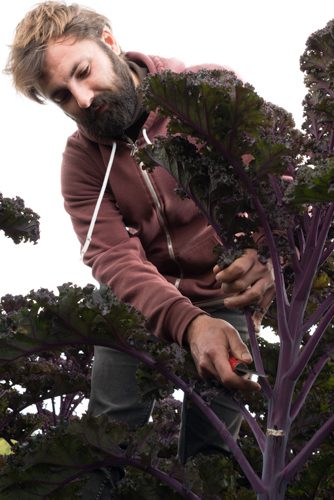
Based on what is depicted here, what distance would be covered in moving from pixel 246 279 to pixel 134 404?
95cm

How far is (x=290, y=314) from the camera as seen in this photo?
8.02 feet

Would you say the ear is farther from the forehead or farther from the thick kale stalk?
the thick kale stalk

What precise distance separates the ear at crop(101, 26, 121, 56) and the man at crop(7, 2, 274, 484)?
49 millimetres

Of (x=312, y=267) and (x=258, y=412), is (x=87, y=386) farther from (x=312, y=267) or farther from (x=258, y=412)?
(x=312, y=267)

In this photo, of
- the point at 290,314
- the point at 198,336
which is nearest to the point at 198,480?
the point at 198,336

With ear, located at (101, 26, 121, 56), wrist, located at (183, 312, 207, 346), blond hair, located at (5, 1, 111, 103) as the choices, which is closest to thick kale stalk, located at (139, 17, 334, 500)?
wrist, located at (183, 312, 207, 346)

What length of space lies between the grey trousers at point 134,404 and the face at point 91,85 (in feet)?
3.17

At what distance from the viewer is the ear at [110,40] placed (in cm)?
340

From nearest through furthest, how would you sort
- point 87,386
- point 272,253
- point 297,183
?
point 297,183, point 272,253, point 87,386

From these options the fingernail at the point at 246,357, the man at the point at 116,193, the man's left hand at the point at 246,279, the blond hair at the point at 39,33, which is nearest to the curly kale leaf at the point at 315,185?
the man's left hand at the point at 246,279

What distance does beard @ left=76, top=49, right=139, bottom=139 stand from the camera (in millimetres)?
3062

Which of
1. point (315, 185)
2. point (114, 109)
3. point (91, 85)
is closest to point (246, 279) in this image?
point (315, 185)

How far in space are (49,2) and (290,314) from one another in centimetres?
202

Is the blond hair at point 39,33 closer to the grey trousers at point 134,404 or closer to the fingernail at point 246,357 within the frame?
the grey trousers at point 134,404
